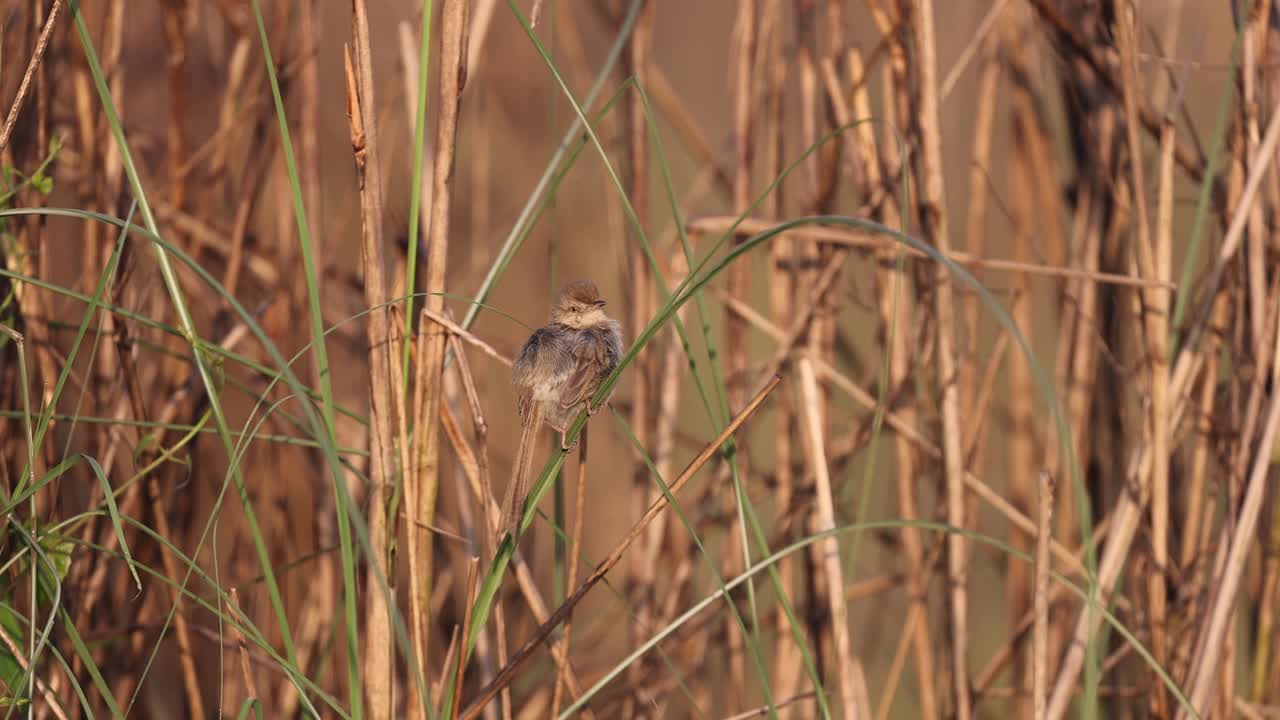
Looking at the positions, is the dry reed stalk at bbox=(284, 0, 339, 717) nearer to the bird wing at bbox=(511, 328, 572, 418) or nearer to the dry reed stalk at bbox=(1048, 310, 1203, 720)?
the bird wing at bbox=(511, 328, 572, 418)

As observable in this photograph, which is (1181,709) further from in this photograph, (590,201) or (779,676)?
(590,201)

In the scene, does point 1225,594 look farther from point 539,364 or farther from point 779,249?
point 539,364

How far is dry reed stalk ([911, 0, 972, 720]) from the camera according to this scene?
69.7 inches

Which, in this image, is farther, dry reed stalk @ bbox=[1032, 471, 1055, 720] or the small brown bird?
the small brown bird

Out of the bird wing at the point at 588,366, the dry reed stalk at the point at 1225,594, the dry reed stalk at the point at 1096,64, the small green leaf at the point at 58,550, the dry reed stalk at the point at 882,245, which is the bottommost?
the dry reed stalk at the point at 1225,594

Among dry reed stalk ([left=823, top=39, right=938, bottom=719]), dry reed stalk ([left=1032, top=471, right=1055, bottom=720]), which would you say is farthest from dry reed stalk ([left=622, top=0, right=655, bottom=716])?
dry reed stalk ([left=1032, top=471, right=1055, bottom=720])

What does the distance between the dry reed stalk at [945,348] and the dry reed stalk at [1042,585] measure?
45cm

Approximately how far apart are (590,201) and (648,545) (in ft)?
5.14

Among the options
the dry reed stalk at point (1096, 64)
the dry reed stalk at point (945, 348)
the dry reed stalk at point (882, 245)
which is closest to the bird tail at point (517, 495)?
the dry reed stalk at point (882, 245)

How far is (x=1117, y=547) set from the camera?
178 centimetres

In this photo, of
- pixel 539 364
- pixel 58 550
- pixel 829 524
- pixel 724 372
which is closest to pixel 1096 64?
pixel 724 372

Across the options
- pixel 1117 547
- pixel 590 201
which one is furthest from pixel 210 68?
pixel 1117 547

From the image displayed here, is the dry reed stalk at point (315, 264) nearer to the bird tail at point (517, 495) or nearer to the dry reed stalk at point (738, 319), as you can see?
the dry reed stalk at point (738, 319)

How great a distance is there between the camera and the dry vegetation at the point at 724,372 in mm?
1427
